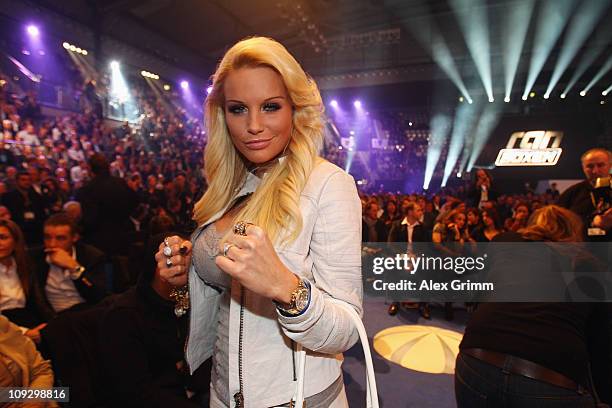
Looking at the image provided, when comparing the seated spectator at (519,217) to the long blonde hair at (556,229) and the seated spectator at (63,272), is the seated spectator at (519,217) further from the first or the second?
the seated spectator at (63,272)

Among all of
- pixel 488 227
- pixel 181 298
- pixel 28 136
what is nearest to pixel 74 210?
pixel 181 298

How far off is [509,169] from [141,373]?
6254 mm

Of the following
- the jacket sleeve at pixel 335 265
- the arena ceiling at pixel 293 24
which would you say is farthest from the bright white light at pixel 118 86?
the jacket sleeve at pixel 335 265

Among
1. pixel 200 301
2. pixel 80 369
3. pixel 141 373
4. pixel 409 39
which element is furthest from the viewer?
pixel 409 39

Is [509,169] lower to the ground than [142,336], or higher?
higher

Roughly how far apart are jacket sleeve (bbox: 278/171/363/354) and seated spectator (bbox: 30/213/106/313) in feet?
10.5

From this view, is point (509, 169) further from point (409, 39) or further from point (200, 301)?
point (409, 39)

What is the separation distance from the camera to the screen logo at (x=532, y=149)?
5742mm

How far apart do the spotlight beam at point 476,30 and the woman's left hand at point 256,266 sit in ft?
32.5

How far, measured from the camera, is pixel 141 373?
2.08 m

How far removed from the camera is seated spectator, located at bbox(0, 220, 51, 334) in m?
3.03

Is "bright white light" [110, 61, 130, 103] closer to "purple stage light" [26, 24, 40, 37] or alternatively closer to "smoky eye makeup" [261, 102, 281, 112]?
"purple stage light" [26, 24, 40, 37]

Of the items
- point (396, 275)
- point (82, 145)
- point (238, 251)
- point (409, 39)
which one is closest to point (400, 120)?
point (409, 39)

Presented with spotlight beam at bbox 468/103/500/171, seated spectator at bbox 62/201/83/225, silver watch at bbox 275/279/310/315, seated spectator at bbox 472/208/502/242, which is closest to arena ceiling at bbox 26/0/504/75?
spotlight beam at bbox 468/103/500/171
